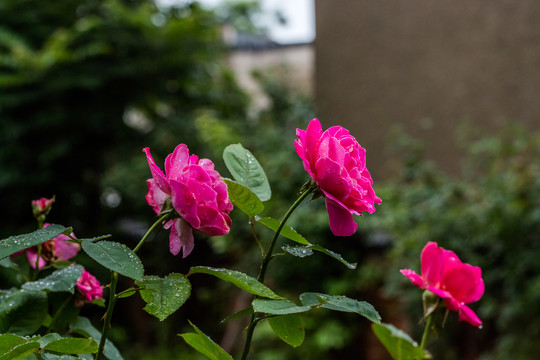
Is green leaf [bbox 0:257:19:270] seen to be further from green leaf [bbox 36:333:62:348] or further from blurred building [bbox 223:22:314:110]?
blurred building [bbox 223:22:314:110]

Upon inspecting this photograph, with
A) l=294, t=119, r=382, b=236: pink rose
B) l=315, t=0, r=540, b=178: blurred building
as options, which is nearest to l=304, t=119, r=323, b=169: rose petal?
l=294, t=119, r=382, b=236: pink rose

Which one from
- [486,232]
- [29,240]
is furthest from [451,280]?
[486,232]

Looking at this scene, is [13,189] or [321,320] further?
[13,189]

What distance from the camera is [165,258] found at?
169 inches

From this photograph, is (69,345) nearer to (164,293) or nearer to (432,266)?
(164,293)

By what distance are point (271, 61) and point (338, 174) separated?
5.29 meters

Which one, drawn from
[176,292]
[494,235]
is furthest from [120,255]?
[494,235]

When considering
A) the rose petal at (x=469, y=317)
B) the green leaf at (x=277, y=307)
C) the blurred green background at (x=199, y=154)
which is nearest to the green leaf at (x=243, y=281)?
the green leaf at (x=277, y=307)

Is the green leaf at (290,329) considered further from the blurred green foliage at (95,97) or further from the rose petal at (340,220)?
the blurred green foliage at (95,97)

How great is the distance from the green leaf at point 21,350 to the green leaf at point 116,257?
7 centimetres

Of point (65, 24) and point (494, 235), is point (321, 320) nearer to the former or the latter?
point (494, 235)

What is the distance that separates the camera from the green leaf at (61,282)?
0.51 m

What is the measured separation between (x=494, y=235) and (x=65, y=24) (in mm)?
3211

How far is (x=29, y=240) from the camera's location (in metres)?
0.44
